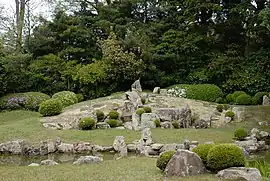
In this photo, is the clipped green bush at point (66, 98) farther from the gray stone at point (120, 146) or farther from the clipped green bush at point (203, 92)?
the gray stone at point (120, 146)

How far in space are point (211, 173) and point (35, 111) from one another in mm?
15074

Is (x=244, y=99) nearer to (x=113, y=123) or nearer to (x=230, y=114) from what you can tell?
(x=230, y=114)

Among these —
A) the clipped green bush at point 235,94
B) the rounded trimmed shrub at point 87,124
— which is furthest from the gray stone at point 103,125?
the clipped green bush at point 235,94

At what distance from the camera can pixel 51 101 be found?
17.1 m

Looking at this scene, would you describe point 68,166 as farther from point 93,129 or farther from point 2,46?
point 2,46

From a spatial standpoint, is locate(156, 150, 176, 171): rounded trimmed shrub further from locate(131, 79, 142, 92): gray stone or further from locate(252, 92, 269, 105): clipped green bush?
locate(252, 92, 269, 105): clipped green bush

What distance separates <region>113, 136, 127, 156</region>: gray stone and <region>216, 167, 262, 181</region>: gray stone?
4.89 meters

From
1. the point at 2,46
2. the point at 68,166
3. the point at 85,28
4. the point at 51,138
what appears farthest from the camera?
the point at 85,28

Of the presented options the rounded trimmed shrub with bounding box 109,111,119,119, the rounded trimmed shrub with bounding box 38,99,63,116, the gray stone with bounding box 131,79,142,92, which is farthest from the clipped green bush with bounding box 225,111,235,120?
the rounded trimmed shrub with bounding box 38,99,63,116

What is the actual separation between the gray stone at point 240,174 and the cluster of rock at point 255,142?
5.24 metres

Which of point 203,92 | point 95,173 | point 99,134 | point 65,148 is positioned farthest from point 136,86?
point 95,173

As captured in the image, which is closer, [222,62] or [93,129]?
[93,129]

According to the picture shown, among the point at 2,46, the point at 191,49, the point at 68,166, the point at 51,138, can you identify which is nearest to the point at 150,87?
the point at 191,49

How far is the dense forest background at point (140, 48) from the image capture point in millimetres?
23375
